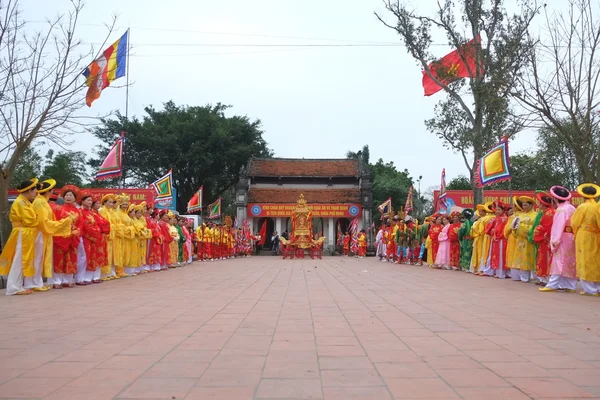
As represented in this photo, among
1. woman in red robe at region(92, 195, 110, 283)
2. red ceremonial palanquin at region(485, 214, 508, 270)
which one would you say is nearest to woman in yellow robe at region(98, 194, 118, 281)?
woman in red robe at region(92, 195, 110, 283)

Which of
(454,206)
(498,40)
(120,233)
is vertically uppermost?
(498,40)

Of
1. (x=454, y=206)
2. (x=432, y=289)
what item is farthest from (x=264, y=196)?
(x=432, y=289)

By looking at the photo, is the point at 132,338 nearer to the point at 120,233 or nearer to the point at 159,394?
the point at 159,394

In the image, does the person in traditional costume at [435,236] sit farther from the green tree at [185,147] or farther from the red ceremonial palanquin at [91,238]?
the green tree at [185,147]

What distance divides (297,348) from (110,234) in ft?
27.0

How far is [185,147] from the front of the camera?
36625 millimetres

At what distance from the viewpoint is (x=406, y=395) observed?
9.78 feet

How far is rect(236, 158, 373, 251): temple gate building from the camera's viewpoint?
3381 cm

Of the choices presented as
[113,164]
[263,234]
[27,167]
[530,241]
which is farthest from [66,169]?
[530,241]

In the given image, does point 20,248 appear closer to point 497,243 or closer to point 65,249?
point 65,249

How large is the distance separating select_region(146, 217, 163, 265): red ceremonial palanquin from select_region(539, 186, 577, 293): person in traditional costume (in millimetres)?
10100

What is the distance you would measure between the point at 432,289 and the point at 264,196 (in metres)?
26.6

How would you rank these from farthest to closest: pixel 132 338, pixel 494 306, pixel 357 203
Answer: pixel 357 203, pixel 494 306, pixel 132 338

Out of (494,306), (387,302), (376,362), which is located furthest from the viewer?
(387,302)
